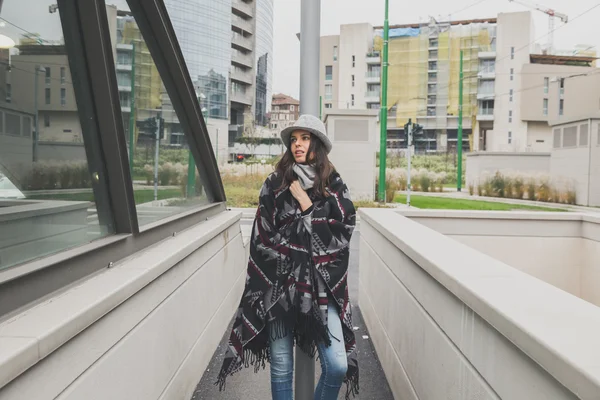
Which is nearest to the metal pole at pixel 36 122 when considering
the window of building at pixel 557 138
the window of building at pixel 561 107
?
the window of building at pixel 557 138

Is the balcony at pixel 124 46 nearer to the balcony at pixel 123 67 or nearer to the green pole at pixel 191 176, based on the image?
the balcony at pixel 123 67

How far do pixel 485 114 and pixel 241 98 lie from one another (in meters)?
31.9

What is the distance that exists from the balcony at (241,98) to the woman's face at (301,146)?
66.5 m

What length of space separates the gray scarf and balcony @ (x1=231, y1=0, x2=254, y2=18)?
67.5 meters

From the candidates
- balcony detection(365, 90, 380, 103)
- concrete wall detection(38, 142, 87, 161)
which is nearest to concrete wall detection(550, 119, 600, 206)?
concrete wall detection(38, 142, 87, 161)

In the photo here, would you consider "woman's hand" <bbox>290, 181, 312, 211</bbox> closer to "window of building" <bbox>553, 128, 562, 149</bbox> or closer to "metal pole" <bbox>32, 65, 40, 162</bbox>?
"metal pole" <bbox>32, 65, 40, 162</bbox>

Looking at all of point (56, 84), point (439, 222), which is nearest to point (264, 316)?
point (56, 84)

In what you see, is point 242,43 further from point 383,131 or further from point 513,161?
point 383,131

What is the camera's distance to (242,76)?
2756 inches

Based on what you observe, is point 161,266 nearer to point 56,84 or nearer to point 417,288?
point 56,84

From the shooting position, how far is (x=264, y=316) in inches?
99.0

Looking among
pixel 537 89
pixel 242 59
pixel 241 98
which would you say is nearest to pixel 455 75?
pixel 537 89

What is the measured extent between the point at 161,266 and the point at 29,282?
3.00 ft

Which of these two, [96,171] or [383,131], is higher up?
[383,131]
